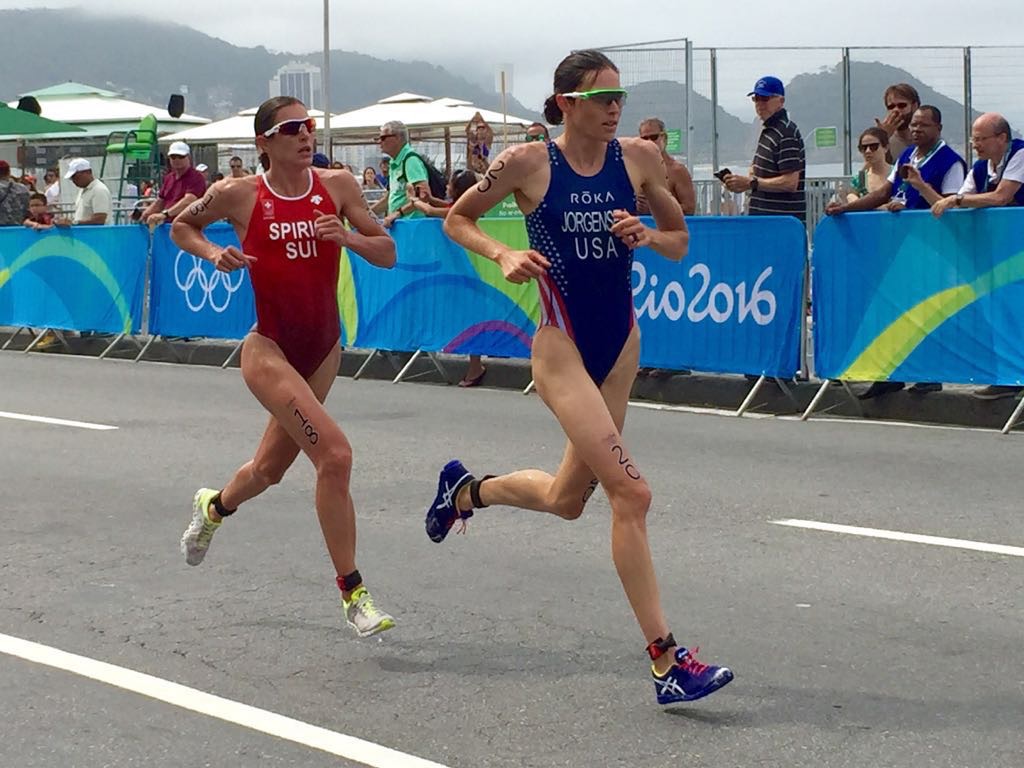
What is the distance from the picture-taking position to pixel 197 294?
17.9 m

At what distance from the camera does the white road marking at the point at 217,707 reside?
193 inches

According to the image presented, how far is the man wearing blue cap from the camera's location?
1280 cm

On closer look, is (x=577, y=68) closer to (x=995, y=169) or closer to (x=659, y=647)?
(x=659, y=647)

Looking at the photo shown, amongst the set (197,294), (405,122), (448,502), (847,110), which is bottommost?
(448,502)

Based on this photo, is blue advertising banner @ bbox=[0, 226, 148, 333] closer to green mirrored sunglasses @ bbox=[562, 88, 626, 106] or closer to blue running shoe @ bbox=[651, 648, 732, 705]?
green mirrored sunglasses @ bbox=[562, 88, 626, 106]

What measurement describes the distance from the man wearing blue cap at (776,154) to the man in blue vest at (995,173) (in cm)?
146

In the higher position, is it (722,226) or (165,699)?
(722,226)

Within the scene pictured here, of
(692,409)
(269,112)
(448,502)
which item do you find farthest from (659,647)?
(692,409)

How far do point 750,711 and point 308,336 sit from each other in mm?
2394

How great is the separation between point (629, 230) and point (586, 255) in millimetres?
291

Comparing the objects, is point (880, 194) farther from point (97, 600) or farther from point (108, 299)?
point (108, 299)

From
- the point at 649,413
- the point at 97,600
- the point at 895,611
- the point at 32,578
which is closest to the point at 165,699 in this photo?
the point at 97,600

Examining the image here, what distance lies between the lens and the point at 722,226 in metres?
13.0

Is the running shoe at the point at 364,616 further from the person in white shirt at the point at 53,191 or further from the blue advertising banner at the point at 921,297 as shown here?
the person in white shirt at the point at 53,191
